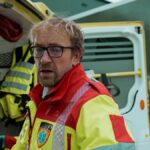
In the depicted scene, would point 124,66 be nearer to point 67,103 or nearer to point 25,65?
point 25,65

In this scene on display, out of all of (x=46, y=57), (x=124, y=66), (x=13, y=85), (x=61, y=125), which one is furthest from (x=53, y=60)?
(x=124, y=66)

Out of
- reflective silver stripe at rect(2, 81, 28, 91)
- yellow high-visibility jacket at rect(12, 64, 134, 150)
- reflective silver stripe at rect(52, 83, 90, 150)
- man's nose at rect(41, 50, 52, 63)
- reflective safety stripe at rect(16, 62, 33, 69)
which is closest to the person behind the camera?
yellow high-visibility jacket at rect(12, 64, 134, 150)

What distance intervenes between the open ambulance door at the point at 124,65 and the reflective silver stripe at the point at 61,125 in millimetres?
3083

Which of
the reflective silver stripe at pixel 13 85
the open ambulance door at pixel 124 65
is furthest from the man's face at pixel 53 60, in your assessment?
the open ambulance door at pixel 124 65

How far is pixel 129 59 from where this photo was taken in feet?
17.4

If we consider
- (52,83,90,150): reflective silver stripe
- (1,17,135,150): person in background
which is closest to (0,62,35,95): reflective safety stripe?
(1,17,135,150): person in background

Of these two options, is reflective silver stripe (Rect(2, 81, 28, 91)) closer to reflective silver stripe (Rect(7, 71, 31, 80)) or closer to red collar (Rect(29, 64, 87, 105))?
reflective silver stripe (Rect(7, 71, 31, 80))

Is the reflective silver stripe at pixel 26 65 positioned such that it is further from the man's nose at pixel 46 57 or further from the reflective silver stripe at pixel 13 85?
the man's nose at pixel 46 57

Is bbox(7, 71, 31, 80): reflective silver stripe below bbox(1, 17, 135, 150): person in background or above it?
above

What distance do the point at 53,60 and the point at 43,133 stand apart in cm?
29

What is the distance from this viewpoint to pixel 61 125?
2.02 meters

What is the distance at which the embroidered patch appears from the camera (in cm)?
208

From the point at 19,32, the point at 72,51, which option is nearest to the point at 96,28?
the point at 19,32

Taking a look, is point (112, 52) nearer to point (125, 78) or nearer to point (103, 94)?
point (125, 78)
